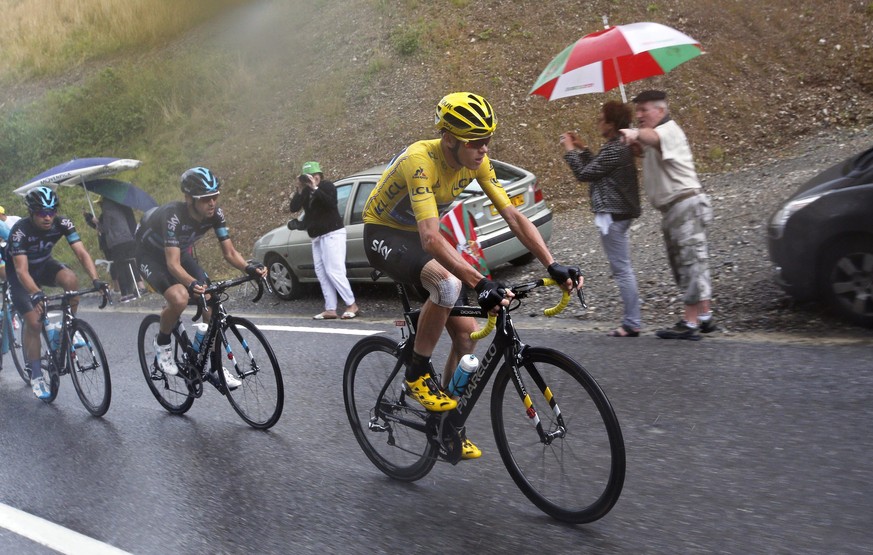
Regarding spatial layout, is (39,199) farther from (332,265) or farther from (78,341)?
(332,265)

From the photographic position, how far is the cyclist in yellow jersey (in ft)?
12.2

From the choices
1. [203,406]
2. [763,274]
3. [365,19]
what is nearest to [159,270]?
[203,406]

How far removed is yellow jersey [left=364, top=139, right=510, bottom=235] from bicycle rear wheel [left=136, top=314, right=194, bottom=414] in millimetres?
2797

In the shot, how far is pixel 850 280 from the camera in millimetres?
6039

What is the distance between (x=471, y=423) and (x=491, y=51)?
14.8 m

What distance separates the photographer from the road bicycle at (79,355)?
6543mm

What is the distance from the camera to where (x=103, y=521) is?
444cm

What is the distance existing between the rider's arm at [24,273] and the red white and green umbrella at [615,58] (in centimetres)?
476

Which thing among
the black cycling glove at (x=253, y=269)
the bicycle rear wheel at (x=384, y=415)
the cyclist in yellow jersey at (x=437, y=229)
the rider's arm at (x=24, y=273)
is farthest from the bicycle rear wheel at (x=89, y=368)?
the cyclist in yellow jersey at (x=437, y=229)

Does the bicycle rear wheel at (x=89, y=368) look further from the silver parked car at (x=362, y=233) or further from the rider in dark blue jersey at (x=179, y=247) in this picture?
the silver parked car at (x=362, y=233)

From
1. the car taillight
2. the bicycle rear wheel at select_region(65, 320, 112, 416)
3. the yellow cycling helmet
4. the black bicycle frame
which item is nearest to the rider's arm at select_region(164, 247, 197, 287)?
the bicycle rear wheel at select_region(65, 320, 112, 416)

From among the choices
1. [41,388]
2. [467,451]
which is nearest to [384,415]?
[467,451]

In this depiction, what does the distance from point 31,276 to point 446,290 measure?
17.4 ft

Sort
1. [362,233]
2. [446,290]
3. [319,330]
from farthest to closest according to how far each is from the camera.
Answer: [362,233], [319,330], [446,290]
